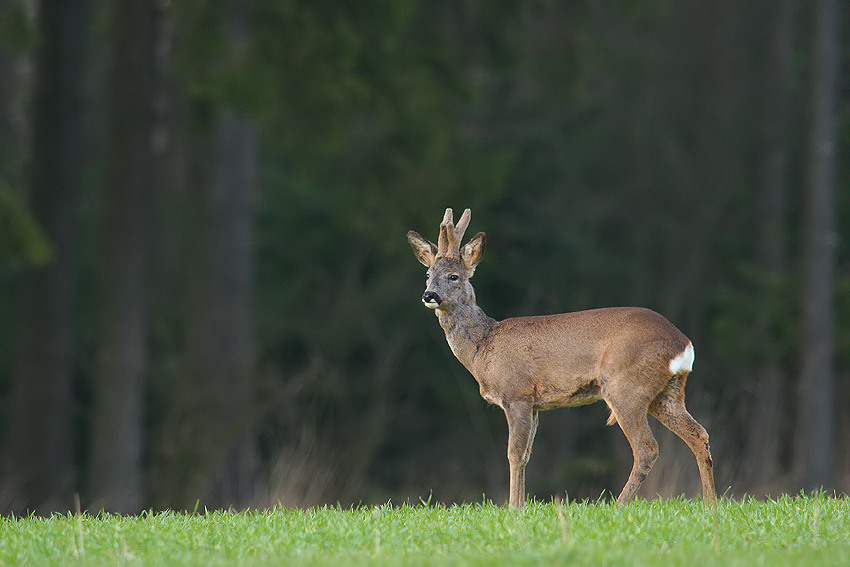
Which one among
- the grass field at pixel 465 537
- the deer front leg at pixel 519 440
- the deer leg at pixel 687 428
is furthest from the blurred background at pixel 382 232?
the grass field at pixel 465 537

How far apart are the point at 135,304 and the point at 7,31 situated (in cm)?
268

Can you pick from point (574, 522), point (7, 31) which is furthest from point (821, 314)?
point (574, 522)

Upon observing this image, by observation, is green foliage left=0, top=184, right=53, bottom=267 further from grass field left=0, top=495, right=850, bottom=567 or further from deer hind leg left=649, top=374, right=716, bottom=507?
deer hind leg left=649, top=374, right=716, bottom=507

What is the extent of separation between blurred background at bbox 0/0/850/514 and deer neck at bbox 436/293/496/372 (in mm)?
3308

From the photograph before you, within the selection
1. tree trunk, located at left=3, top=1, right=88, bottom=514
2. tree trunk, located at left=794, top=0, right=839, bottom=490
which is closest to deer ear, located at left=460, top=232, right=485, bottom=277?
tree trunk, located at left=3, top=1, right=88, bottom=514

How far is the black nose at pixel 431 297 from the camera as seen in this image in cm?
636

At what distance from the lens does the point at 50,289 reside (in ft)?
41.8

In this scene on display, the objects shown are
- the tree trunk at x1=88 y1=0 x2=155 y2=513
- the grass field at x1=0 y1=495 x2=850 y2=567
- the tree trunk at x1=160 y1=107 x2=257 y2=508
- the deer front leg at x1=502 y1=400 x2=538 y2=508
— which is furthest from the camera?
the tree trunk at x1=160 y1=107 x2=257 y2=508

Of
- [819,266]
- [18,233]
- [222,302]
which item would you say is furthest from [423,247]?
[819,266]

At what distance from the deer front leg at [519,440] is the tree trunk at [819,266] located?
32.4 feet

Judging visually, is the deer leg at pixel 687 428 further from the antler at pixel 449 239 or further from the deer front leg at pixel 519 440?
the antler at pixel 449 239

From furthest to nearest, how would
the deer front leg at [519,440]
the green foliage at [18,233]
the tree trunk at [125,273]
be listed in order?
the tree trunk at [125,273], the green foliage at [18,233], the deer front leg at [519,440]

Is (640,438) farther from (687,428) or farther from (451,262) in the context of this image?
(451,262)

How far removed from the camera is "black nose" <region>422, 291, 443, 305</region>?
636cm
